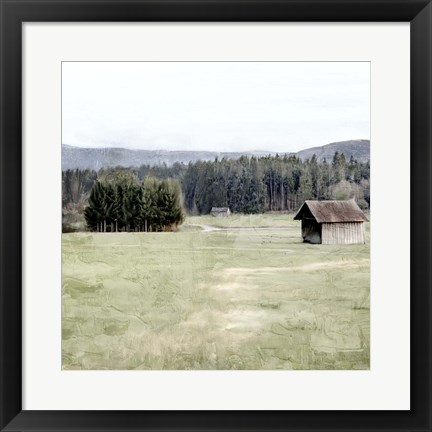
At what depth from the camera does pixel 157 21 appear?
1466 mm

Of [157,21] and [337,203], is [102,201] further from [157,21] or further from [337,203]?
[337,203]

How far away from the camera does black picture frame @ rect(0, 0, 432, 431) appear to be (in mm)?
1459

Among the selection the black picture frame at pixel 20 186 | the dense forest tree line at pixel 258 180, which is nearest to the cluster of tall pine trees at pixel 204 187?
the dense forest tree line at pixel 258 180

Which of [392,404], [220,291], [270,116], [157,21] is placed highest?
[157,21]

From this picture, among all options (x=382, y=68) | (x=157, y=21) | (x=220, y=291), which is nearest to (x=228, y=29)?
(x=157, y=21)

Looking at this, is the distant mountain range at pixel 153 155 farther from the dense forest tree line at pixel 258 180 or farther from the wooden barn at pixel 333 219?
the wooden barn at pixel 333 219

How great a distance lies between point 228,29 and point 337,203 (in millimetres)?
498

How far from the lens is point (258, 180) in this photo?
1.49 m

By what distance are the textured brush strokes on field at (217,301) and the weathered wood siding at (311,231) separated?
0.02 meters

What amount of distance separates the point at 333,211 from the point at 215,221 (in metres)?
0.29

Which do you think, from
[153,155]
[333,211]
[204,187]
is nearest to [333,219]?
[333,211]

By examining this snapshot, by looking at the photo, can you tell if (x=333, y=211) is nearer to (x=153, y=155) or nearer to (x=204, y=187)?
(x=204, y=187)

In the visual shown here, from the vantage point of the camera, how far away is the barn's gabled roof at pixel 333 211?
1479 mm

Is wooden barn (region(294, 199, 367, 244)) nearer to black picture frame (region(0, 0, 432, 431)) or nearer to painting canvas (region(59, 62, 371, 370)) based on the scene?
painting canvas (region(59, 62, 371, 370))
